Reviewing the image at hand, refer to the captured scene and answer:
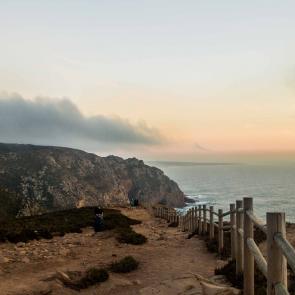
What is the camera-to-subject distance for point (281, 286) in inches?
190

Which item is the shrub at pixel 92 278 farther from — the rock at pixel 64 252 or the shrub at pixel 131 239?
the shrub at pixel 131 239

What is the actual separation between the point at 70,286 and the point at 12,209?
6021 cm

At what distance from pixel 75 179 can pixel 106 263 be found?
405 ft

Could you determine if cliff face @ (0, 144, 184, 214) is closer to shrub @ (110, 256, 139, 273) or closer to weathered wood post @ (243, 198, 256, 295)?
shrub @ (110, 256, 139, 273)

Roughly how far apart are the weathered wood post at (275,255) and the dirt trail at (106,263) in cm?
421

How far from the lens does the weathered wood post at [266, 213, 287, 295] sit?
4.94 metres

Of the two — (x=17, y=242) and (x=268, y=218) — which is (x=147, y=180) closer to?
(x=17, y=242)

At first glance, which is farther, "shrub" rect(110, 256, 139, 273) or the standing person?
the standing person

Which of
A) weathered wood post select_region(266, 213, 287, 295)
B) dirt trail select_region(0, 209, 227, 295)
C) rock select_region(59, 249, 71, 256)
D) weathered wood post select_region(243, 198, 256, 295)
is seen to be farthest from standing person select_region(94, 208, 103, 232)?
weathered wood post select_region(266, 213, 287, 295)

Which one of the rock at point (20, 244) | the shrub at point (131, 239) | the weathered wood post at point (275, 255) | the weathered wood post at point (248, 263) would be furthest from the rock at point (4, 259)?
the weathered wood post at point (275, 255)

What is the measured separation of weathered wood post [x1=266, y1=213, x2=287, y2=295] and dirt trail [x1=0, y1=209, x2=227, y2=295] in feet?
13.8

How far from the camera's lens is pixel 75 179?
135m

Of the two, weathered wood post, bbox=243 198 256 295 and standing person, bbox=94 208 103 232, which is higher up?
weathered wood post, bbox=243 198 256 295

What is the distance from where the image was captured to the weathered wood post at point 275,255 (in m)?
4.94
